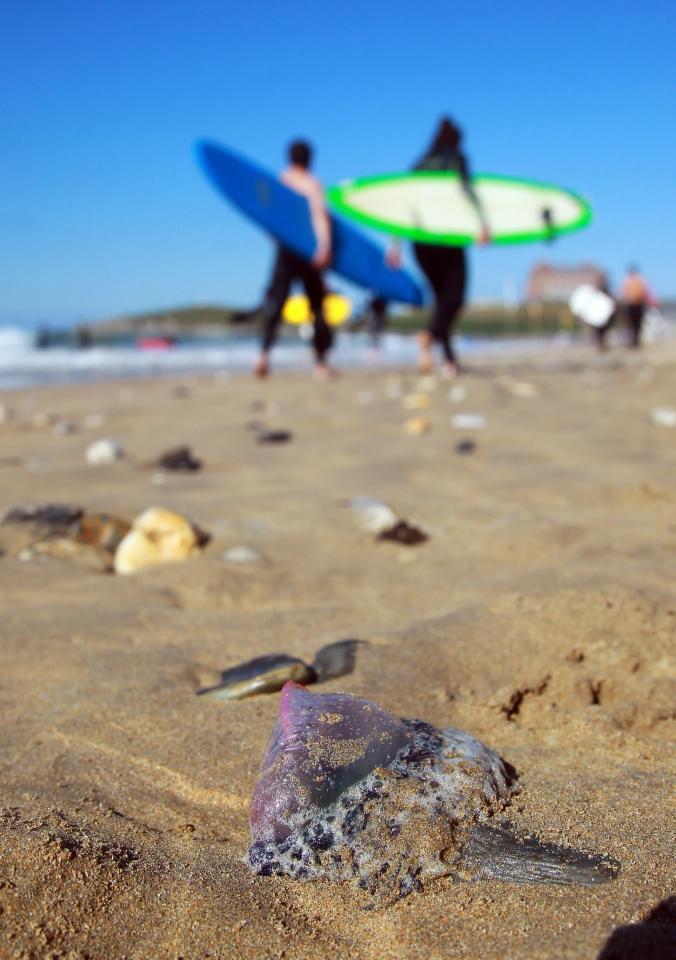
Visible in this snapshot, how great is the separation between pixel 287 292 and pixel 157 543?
555cm

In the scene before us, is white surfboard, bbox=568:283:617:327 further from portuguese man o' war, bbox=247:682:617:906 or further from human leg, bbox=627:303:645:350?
portuguese man o' war, bbox=247:682:617:906

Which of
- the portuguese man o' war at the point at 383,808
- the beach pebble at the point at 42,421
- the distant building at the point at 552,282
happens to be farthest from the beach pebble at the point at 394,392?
the distant building at the point at 552,282

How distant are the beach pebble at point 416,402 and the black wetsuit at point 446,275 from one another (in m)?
1.99

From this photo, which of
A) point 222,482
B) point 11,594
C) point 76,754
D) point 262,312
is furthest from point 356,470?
point 262,312

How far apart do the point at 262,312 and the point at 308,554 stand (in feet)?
18.6

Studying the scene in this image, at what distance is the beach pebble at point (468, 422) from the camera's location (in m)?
4.23

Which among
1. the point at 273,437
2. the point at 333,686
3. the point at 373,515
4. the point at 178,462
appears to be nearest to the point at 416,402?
the point at 273,437

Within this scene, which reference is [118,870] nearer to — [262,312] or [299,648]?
[299,648]

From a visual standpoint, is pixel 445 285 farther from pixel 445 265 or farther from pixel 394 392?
pixel 394 392

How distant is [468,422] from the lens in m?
4.28

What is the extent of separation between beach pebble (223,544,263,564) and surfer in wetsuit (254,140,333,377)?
17.8ft

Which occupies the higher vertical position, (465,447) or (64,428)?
(465,447)

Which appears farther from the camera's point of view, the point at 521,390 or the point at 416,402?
the point at 521,390

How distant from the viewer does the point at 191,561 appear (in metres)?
2.31
